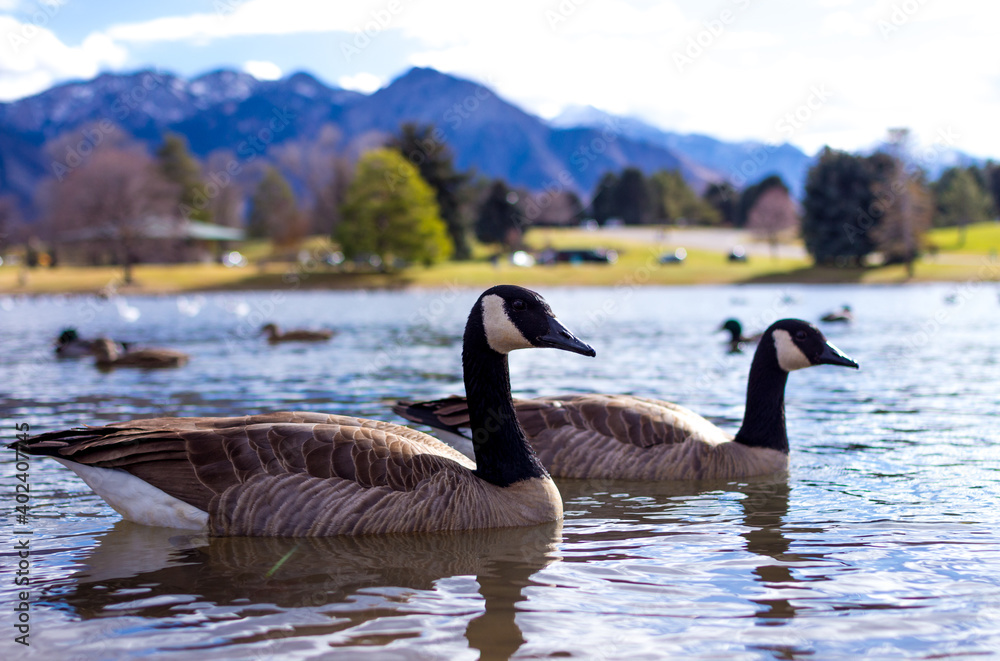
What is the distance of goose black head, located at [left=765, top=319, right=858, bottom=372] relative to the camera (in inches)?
411

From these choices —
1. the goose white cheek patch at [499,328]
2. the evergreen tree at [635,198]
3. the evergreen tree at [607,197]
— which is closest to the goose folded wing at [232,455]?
the goose white cheek patch at [499,328]

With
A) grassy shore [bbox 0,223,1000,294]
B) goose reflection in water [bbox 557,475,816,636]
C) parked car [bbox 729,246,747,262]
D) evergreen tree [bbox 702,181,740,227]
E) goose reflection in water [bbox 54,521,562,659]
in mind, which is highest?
evergreen tree [bbox 702,181,740,227]

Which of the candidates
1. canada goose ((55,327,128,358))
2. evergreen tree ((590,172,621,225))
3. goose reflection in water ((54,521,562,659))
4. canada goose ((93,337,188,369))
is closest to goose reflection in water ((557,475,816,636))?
goose reflection in water ((54,521,562,659))

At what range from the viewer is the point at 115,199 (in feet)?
279

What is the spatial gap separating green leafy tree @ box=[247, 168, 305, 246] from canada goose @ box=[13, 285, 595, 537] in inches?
4983

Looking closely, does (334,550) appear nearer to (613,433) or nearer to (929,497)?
(613,433)

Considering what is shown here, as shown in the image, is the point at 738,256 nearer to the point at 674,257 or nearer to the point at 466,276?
the point at 674,257

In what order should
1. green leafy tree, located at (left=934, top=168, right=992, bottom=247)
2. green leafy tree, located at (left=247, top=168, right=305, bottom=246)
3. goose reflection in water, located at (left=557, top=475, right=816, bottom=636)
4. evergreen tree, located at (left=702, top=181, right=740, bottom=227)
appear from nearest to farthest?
goose reflection in water, located at (left=557, top=475, right=816, bottom=636) → green leafy tree, located at (left=934, top=168, right=992, bottom=247) → green leafy tree, located at (left=247, top=168, right=305, bottom=246) → evergreen tree, located at (left=702, top=181, right=740, bottom=227)

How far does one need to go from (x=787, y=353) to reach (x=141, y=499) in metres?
6.99

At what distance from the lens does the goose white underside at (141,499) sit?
7559 millimetres

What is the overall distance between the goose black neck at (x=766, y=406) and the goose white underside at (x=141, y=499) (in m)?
6.08

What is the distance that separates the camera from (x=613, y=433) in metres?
10.3

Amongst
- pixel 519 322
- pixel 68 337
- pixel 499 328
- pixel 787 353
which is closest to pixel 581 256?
pixel 68 337

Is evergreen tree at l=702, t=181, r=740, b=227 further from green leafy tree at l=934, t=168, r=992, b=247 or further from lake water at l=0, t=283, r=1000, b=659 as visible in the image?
lake water at l=0, t=283, r=1000, b=659
